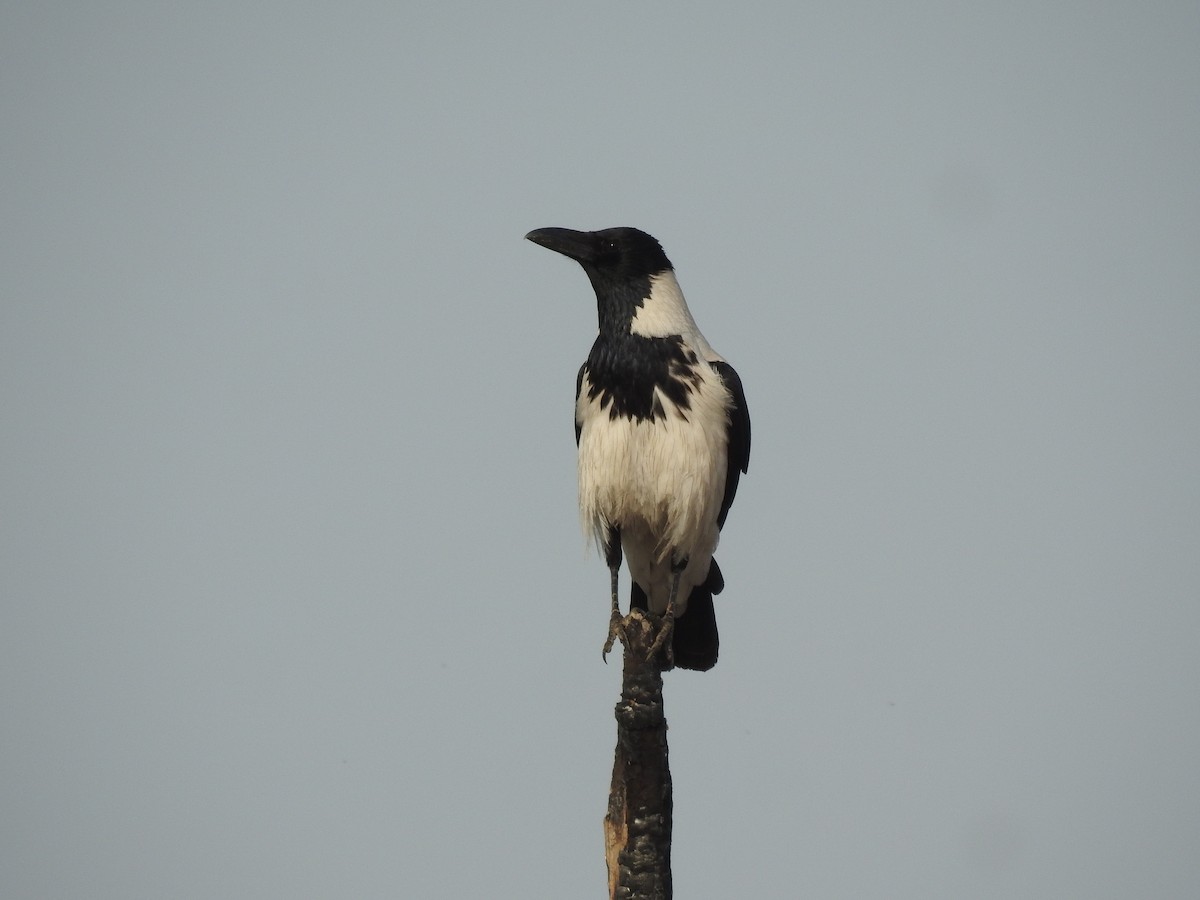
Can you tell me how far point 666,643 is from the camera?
8875 millimetres

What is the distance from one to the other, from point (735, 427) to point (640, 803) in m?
2.28

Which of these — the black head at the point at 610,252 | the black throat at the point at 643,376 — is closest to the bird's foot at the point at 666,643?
the black throat at the point at 643,376

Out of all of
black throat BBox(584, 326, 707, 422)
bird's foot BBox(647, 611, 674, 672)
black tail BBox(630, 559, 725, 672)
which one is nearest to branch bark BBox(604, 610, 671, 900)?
bird's foot BBox(647, 611, 674, 672)

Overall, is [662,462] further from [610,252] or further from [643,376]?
[610,252]

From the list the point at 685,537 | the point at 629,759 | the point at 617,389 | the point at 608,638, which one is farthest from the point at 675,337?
the point at 629,759

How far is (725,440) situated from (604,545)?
91cm

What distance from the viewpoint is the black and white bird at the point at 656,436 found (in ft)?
27.6

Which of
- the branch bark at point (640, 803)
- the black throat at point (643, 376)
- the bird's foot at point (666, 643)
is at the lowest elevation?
the branch bark at point (640, 803)

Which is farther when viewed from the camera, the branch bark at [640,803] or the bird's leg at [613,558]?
the bird's leg at [613,558]

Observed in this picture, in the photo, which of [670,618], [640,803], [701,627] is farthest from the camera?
[701,627]

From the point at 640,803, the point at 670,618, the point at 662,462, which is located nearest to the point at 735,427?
the point at 662,462

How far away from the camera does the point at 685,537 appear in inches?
340

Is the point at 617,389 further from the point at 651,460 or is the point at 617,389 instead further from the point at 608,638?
the point at 608,638

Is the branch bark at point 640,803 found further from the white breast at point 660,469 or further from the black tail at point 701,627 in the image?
the black tail at point 701,627
